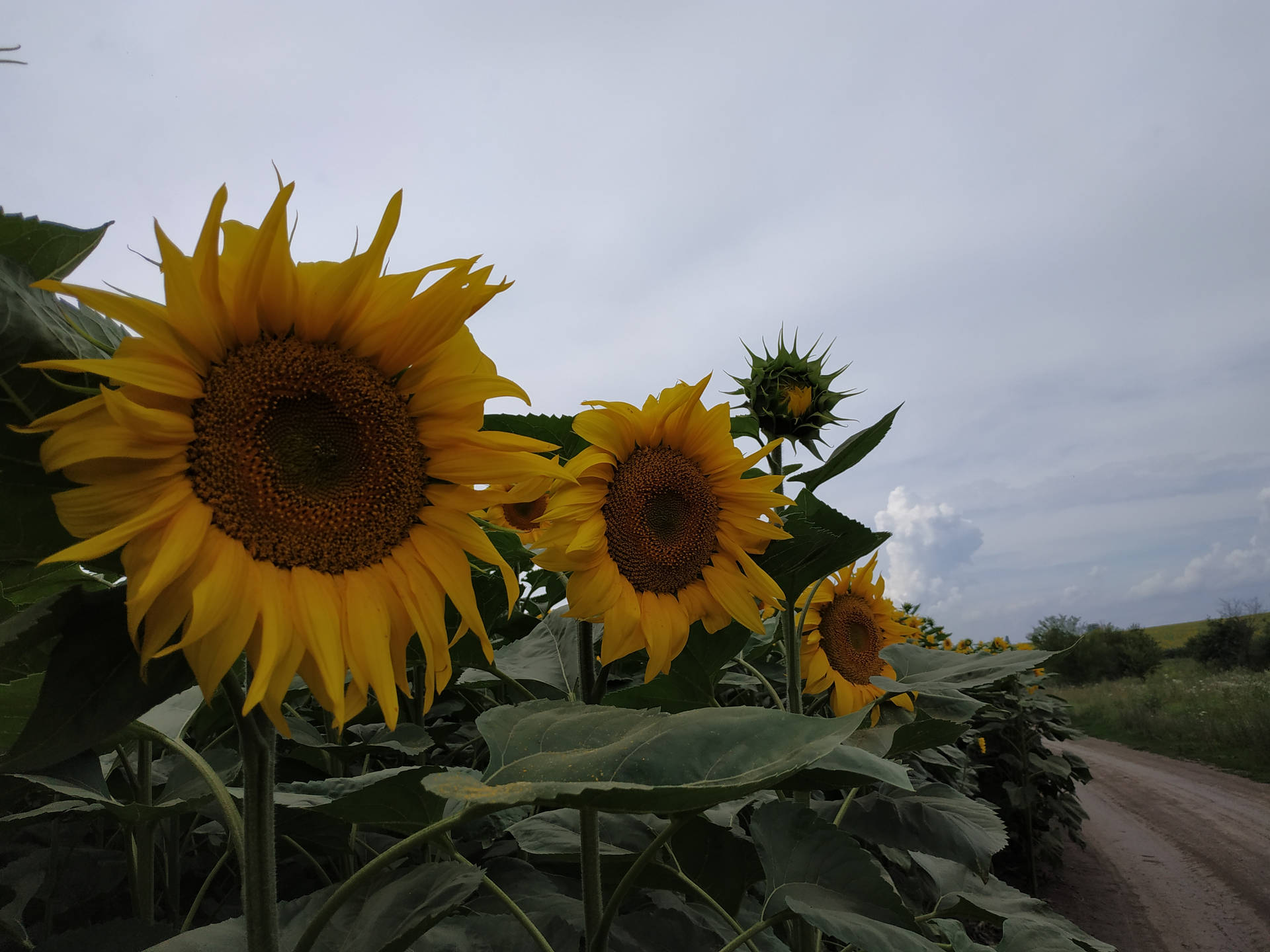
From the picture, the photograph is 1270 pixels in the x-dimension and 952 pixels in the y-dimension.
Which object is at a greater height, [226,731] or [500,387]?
[500,387]

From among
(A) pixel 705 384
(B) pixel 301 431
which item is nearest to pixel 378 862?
(B) pixel 301 431

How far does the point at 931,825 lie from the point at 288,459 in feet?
5.03

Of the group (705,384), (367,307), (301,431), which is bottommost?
(301,431)

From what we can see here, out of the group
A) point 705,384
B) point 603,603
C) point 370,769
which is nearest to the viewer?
point 603,603

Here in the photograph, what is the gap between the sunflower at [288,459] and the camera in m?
0.75

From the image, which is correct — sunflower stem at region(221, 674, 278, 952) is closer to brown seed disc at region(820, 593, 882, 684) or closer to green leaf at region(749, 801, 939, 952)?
green leaf at region(749, 801, 939, 952)

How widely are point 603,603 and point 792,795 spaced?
42.0 inches

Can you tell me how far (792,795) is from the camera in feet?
7.23

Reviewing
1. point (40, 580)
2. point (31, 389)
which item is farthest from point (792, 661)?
point (31, 389)

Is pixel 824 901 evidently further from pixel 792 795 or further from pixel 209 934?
pixel 792 795

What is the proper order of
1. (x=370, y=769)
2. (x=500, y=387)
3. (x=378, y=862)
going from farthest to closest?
(x=370, y=769) < (x=500, y=387) < (x=378, y=862)

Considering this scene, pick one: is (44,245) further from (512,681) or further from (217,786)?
(512,681)

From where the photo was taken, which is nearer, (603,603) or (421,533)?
(421,533)

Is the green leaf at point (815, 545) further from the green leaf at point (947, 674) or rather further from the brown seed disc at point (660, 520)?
the green leaf at point (947, 674)
